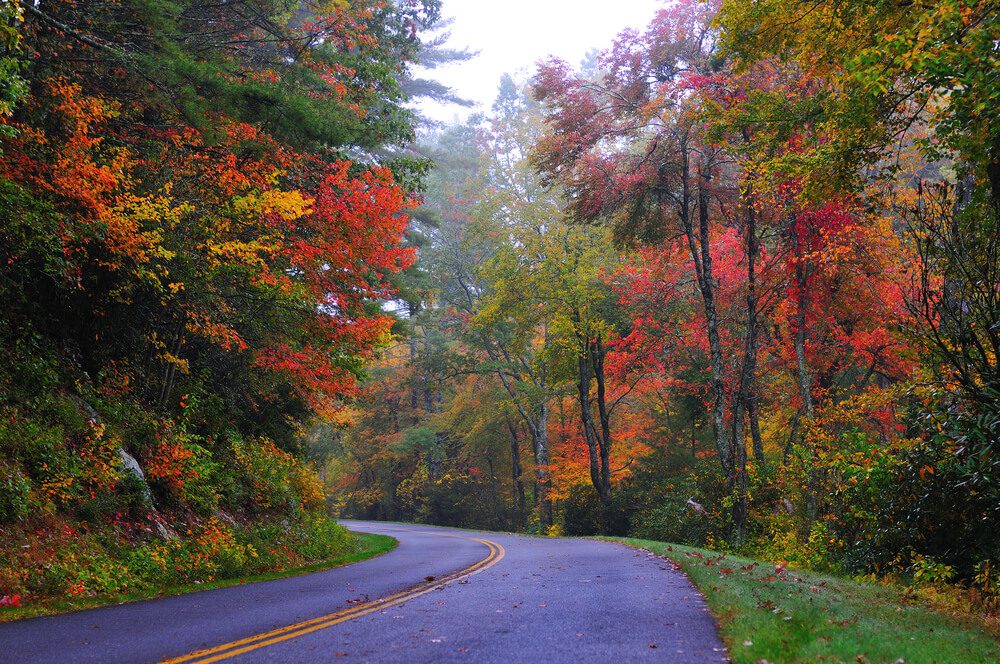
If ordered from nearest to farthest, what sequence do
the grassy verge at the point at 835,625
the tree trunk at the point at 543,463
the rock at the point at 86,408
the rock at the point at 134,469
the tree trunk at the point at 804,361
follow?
the grassy verge at the point at 835,625 < the rock at the point at 134,469 < the rock at the point at 86,408 < the tree trunk at the point at 804,361 < the tree trunk at the point at 543,463

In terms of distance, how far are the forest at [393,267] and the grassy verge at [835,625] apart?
3.73 feet

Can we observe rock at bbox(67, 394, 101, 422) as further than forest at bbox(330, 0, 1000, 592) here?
Yes

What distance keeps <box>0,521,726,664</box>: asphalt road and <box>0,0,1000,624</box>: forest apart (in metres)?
1.83

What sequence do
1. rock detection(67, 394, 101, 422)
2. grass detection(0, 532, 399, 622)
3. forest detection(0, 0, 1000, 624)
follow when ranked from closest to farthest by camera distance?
grass detection(0, 532, 399, 622) → forest detection(0, 0, 1000, 624) → rock detection(67, 394, 101, 422)

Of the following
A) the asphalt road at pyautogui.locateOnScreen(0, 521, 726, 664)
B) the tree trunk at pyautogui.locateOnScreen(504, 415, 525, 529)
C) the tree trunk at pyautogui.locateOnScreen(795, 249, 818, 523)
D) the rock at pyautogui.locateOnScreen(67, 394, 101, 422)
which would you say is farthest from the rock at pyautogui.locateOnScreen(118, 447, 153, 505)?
the tree trunk at pyautogui.locateOnScreen(504, 415, 525, 529)

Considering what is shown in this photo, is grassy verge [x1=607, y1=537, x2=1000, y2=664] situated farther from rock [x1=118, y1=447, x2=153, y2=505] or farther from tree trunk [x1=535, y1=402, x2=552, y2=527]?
tree trunk [x1=535, y1=402, x2=552, y2=527]

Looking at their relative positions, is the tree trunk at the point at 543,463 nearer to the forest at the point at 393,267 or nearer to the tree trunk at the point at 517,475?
the forest at the point at 393,267

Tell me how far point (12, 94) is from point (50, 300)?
559 centimetres

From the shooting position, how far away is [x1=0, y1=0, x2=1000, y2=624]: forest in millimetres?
8016

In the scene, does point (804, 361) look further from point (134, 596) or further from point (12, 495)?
point (12, 495)

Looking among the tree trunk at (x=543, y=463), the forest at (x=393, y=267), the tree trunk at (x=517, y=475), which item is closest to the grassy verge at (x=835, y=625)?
the forest at (x=393, y=267)

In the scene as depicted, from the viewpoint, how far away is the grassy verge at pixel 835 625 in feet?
16.3

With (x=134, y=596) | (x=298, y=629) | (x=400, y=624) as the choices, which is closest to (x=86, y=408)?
(x=134, y=596)

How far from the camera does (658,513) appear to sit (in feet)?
73.0
